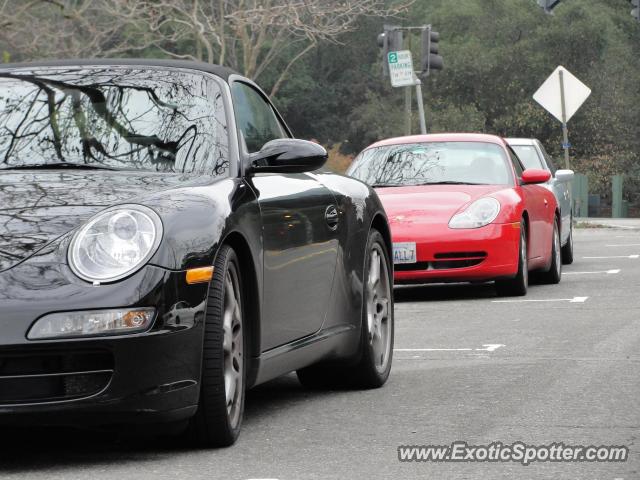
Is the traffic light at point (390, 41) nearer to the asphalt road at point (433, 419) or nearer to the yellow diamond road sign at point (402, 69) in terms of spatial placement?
the yellow diamond road sign at point (402, 69)

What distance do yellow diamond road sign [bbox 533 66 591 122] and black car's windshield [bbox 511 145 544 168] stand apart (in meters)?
9.13

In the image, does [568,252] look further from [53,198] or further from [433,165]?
[53,198]

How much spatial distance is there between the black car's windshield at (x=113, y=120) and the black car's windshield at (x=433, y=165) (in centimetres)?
765

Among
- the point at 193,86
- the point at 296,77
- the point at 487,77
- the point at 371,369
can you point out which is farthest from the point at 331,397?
the point at 296,77

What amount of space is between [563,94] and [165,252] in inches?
924

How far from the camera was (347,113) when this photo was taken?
3073 inches

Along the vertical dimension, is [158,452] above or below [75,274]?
below

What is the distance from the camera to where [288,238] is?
20.3 feet

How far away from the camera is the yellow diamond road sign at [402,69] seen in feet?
92.6

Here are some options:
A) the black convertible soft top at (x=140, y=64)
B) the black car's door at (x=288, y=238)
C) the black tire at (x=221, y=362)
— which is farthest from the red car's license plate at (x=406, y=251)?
the black tire at (x=221, y=362)

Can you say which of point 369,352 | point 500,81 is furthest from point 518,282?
point 500,81

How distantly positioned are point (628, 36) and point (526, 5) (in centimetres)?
567

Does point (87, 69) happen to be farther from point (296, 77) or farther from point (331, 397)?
point (296, 77)

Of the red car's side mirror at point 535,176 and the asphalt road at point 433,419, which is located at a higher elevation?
the asphalt road at point 433,419
